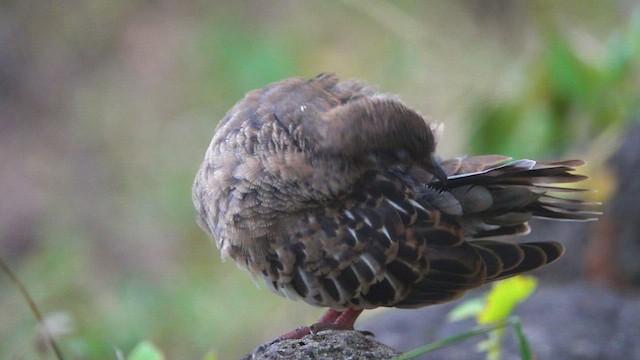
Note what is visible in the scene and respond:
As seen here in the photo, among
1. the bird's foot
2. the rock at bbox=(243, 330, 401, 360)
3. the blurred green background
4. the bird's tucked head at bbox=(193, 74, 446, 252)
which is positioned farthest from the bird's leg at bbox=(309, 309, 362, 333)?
the blurred green background

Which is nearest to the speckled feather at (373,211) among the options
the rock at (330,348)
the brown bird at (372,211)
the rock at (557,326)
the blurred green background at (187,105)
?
the brown bird at (372,211)

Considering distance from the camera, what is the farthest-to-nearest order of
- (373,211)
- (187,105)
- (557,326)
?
(187,105) < (557,326) < (373,211)

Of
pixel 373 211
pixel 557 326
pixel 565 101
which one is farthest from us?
pixel 565 101

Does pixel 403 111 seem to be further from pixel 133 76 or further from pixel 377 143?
pixel 133 76

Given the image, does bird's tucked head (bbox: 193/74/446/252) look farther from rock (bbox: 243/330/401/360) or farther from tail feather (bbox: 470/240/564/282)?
rock (bbox: 243/330/401/360)

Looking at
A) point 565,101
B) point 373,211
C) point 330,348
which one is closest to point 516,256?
point 373,211

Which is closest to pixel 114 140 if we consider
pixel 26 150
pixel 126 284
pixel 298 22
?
pixel 26 150

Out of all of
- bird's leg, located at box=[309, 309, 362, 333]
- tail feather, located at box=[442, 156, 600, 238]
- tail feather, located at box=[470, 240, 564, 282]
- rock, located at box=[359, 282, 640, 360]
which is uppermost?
tail feather, located at box=[442, 156, 600, 238]

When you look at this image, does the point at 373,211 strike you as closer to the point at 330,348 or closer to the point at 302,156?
the point at 302,156
